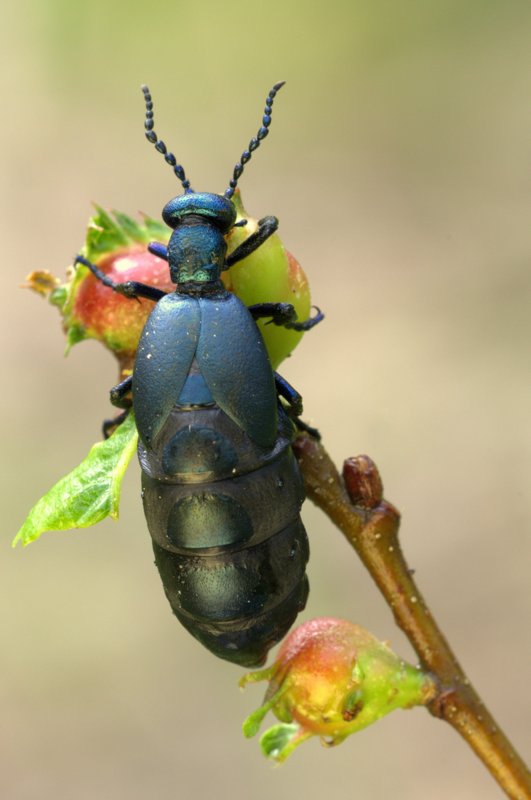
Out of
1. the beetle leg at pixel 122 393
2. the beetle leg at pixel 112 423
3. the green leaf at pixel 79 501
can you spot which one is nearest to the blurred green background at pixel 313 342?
the beetle leg at pixel 112 423

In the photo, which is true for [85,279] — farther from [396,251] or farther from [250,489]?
[396,251]

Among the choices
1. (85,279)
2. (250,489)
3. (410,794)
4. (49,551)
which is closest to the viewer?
(250,489)

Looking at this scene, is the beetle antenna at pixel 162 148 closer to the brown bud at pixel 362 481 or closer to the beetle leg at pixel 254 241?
the beetle leg at pixel 254 241

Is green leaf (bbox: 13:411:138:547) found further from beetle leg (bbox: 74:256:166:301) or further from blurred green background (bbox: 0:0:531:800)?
blurred green background (bbox: 0:0:531:800)

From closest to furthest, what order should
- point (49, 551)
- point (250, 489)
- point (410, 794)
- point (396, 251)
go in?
point (250, 489) < point (410, 794) < point (49, 551) < point (396, 251)

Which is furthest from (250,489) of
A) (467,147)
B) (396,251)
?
(467,147)

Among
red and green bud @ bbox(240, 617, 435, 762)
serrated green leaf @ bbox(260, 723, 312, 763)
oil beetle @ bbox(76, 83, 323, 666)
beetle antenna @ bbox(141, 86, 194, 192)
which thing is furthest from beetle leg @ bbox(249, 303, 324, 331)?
serrated green leaf @ bbox(260, 723, 312, 763)

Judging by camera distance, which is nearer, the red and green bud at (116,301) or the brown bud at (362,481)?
the red and green bud at (116,301)
